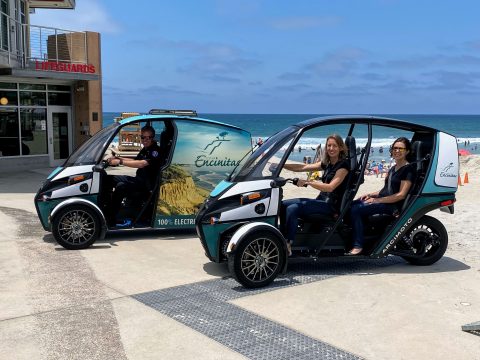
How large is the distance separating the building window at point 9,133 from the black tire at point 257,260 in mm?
14561

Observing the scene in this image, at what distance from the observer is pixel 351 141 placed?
241 inches

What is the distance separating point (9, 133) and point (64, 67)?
2.94 m

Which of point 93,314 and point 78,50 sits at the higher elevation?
point 78,50

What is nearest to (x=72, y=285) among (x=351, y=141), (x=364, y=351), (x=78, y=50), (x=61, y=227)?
(x=61, y=227)

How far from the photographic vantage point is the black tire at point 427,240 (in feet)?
20.6

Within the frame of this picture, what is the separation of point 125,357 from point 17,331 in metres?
1.10

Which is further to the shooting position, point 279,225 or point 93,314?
point 279,225

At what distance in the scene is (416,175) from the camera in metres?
6.21

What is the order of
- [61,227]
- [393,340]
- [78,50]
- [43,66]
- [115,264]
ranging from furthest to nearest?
[78,50], [43,66], [61,227], [115,264], [393,340]

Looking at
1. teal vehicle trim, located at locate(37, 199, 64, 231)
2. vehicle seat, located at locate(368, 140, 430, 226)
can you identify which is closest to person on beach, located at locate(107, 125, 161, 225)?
teal vehicle trim, located at locate(37, 199, 64, 231)

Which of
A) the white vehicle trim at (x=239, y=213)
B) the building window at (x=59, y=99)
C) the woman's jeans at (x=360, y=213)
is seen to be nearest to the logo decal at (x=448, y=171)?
the woman's jeans at (x=360, y=213)

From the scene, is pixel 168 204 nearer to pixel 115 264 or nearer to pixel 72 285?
pixel 115 264

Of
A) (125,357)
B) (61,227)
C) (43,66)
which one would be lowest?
(125,357)

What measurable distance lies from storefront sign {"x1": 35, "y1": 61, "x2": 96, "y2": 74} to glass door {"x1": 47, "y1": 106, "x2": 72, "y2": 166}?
1.85 metres
